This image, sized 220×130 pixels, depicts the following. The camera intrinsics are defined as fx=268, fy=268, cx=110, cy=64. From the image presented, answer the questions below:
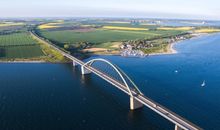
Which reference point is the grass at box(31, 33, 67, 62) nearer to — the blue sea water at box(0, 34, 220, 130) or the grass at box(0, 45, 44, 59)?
the grass at box(0, 45, 44, 59)

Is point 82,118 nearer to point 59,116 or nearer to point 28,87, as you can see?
point 59,116

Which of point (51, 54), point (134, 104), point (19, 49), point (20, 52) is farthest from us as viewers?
point (19, 49)

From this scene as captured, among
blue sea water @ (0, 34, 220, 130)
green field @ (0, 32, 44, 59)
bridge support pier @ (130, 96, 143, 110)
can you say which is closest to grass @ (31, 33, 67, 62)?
green field @ (0, 32, 44, 59)

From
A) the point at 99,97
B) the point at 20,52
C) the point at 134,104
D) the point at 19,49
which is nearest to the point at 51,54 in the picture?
the point at 20,52

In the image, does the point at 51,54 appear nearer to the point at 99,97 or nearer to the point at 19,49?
the point at 19,49

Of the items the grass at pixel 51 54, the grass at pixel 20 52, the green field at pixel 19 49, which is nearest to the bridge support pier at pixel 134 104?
Answer: the grass at pixel 51 54

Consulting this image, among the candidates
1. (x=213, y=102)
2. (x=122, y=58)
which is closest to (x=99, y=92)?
(x=213, y=102)

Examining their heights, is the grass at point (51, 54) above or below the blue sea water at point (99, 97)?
above

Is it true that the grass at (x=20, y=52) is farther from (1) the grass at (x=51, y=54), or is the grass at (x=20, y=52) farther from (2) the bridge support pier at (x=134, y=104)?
(2) the bridge support pier at (x=134, y=104)
